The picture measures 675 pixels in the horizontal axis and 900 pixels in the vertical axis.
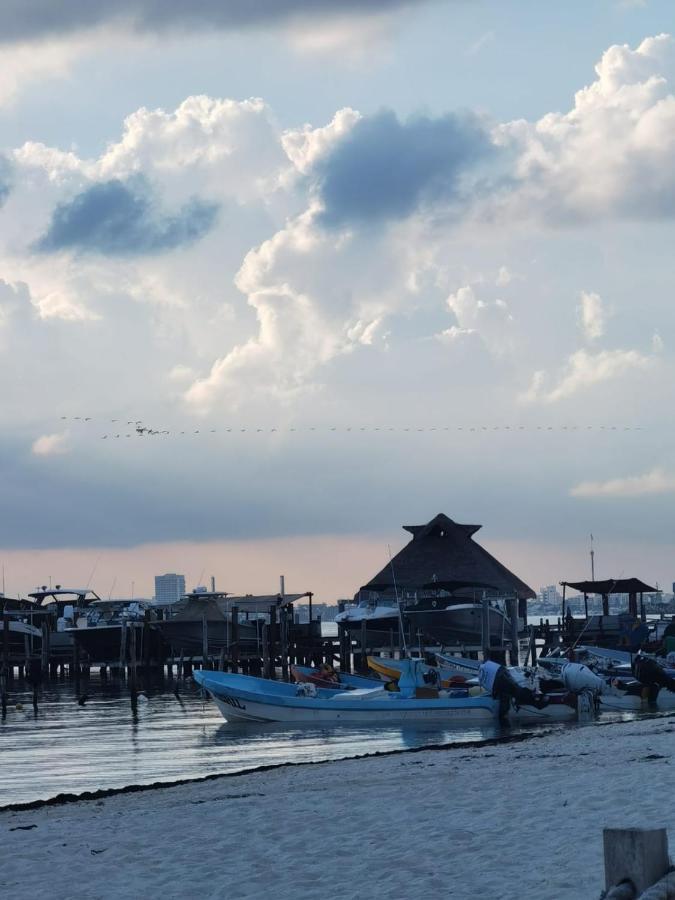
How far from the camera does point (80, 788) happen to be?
74.8ft

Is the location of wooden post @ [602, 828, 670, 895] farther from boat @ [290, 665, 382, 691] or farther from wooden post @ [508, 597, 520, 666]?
wooden post @ [508, 597, 520, 666]

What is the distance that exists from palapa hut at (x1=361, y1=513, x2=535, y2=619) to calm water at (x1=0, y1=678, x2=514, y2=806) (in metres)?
29.1

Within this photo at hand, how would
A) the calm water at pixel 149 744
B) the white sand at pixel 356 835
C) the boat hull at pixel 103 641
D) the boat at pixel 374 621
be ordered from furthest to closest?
the boat hull at pixel 103 641
the boat at pixel 374 621
the calm water at pixel 149 744
the white sand at pixel 356 835

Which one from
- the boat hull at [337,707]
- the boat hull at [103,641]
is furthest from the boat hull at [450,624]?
the boat hull at [337,707]

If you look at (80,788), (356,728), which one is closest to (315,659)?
(356,728)

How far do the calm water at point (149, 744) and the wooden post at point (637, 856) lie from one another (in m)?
15.4

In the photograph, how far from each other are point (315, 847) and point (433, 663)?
36.4 metres

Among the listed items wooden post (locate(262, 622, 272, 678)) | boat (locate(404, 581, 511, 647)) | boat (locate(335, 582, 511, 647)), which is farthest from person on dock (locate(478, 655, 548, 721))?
boat (locate(404, 581, 511, 647))

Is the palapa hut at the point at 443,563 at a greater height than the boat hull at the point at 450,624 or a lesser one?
greater

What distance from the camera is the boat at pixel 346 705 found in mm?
Answer: 33219

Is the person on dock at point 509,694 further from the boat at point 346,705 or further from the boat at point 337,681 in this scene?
the boat at point 337,681

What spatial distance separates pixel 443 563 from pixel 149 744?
42.1 m

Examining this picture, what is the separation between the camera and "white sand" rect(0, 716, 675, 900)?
36.6ft

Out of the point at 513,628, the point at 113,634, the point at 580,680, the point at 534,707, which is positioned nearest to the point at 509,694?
the point at 534,707
